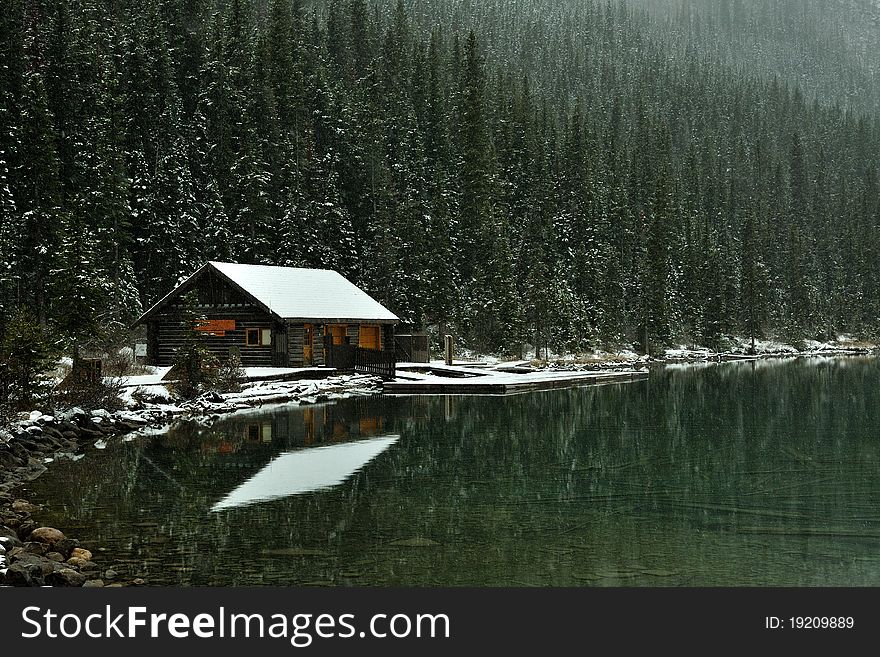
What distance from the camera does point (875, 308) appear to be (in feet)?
385

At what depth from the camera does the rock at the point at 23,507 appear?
14828mm

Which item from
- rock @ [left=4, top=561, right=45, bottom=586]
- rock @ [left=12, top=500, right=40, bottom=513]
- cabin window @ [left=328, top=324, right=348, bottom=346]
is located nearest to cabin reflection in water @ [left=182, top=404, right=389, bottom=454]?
rock @ [left=12, top=500, right=40, bottom=513]

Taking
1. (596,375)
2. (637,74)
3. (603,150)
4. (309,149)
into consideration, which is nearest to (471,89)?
(309,149)

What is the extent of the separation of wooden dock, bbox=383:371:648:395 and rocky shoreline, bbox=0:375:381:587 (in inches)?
55.2

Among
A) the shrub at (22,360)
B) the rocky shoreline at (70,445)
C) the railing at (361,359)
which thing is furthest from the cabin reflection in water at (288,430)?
the railing at (361,359)

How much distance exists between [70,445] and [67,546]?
1174cm

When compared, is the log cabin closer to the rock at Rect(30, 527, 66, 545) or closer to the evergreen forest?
the evergreen forest

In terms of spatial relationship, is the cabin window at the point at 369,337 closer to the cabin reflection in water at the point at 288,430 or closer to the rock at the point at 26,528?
the cabin reflection in water at the point at 288,430

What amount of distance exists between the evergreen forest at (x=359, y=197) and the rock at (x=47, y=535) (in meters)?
19.6

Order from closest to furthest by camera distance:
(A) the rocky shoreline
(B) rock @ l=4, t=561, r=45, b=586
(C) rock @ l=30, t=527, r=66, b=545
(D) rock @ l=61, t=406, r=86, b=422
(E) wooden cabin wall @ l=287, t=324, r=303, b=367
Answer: (B) rock @ l=4, t=561, r=45, b=586, (A) the rocky shoreline, (C) rock @ l=30, t=527, r=66, b=545, (D) rock @ l=61, t=406, r=86, b=422, (E) wooden cabin wall @ l=287, t=324, r=303, b=367

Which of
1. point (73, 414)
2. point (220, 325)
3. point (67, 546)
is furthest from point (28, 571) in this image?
point (220, 325)

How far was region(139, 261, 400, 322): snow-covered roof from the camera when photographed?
1804 inches

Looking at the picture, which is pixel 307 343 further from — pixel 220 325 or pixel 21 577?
pixel 21 577

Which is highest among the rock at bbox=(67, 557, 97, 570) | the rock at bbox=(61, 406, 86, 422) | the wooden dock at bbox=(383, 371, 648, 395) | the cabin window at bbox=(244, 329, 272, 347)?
the cabin window at bbox=(244, 329, 272, 347)
